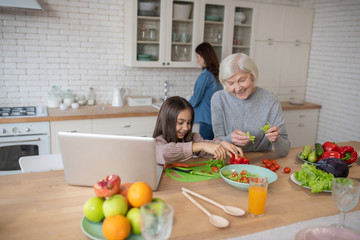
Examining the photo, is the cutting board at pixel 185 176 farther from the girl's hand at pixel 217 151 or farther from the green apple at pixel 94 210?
the green apple at pixel 94 210

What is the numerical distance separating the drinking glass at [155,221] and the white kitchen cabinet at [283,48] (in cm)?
364

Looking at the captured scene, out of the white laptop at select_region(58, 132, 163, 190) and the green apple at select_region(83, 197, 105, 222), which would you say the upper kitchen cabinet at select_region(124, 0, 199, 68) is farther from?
the green apple at select_region(83, 197, 105, 222)

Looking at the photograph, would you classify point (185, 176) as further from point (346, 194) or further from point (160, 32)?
point (160, 32)

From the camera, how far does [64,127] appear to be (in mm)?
3264

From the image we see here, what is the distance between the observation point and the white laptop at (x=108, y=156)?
1.37 m

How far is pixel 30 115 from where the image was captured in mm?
3170

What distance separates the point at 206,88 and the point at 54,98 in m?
1.68

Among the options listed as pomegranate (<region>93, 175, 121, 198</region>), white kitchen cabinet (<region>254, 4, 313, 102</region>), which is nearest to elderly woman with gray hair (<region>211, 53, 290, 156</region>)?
pomegranate (<region>93, 175, 121, 198</region>)

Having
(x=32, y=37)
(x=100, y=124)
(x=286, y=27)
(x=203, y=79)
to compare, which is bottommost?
(x=100, y=124)

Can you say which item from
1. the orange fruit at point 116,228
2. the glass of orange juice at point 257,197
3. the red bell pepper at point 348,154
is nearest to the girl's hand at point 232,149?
the glass of orange juice at point 257,197

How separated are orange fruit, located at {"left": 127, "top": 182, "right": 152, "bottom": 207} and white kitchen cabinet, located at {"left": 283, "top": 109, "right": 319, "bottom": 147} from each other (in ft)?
11.5

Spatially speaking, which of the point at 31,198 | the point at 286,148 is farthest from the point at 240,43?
the point at 31,198

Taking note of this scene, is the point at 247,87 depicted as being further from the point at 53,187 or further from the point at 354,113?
the point at 354,113

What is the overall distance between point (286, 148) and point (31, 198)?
4.92 ft
